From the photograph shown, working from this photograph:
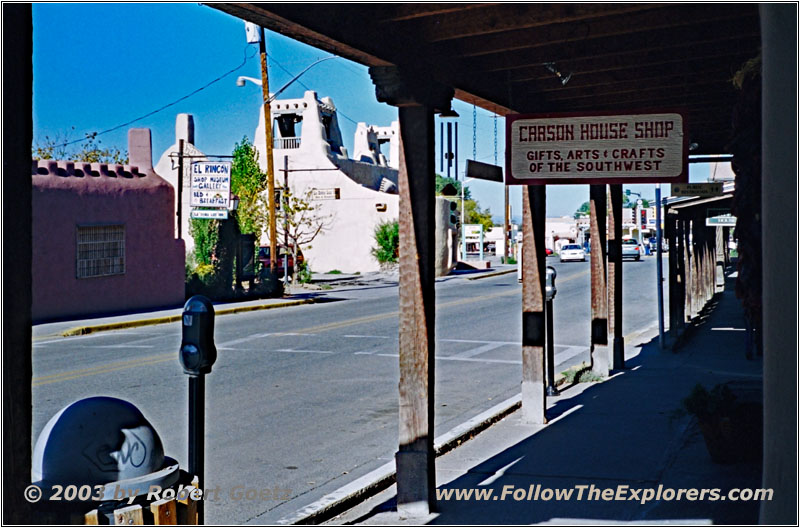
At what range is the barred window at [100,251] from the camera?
73.8ft

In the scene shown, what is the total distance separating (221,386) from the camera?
1138 cm

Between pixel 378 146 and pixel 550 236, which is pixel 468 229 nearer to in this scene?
pixel 378 146

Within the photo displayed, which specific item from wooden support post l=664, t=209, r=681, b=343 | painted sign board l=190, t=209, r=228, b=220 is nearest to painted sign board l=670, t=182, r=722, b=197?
wooden support post l=664, t=209, r=681, b=343

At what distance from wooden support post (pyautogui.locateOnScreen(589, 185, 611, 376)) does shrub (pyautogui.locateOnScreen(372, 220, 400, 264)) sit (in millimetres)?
32686

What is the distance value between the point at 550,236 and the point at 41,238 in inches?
3285

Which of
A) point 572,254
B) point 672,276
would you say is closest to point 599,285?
point 672,276

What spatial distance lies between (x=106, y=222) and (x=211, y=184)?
4215mm

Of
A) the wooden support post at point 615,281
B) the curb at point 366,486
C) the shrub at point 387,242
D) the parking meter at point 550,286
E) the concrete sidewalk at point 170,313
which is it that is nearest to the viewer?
the curb at point 366,486

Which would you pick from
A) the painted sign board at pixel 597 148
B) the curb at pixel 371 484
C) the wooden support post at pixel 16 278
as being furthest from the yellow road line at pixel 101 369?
the wooden support post at pixel 16 278

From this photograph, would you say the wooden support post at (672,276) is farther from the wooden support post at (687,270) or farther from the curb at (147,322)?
→ the curb at (147,322)

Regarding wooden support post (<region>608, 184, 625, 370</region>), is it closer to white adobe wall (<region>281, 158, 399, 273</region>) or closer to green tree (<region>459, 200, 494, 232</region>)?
white adobe wall (<region>281, 158, 399, 273</region>)

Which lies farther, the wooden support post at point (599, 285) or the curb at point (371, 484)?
the wooden support post at point (599, 285)

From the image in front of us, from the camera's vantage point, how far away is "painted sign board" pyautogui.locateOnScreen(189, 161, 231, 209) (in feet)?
86.9

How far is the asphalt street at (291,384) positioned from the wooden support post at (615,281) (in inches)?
44.9
